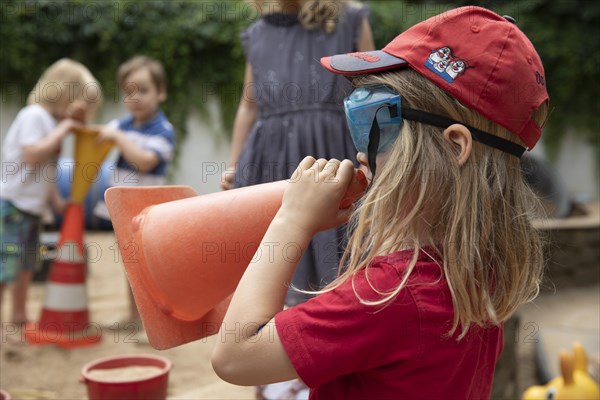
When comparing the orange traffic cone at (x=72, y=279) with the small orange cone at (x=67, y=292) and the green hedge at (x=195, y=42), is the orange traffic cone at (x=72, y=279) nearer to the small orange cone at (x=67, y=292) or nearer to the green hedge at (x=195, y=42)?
the small orange cone at (x=67, y=292)

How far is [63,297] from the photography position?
3.35 meters

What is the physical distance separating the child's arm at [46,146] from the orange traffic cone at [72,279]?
6 centimetres

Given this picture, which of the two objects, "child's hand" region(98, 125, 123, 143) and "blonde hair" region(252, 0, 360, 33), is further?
"child's hand" region(98, 125, 123, 143)

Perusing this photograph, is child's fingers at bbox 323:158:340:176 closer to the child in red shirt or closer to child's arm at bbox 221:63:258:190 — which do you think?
the child in red shirt

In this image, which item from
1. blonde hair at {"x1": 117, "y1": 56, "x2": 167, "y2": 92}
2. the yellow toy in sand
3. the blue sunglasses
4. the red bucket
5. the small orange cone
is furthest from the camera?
blonde hair at {"x1": 117, "y1": 56, "x2": 167, "y2": 92}

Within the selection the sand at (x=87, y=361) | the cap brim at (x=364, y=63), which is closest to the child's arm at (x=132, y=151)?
the sand at (x=87, y=361)

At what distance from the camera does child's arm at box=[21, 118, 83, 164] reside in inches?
133

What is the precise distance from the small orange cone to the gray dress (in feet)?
4.74

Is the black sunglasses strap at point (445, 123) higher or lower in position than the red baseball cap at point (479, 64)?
lower

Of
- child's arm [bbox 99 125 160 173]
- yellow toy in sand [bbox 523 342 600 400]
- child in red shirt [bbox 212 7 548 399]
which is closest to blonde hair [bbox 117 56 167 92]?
child's arm [bbox 99 125 160 173]

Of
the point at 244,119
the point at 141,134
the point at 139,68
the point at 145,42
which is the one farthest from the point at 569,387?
the point at 145,42

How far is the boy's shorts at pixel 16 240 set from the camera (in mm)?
3371

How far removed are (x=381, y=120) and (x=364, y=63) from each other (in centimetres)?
10

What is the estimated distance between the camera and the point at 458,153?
1.08 meters
